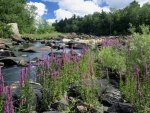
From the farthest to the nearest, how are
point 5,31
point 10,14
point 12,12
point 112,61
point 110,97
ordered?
point 12,12 → point 10,14 → point 5,31 → point 112,61 → point 110,97

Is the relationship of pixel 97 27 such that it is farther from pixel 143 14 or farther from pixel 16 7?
pixel 16 7

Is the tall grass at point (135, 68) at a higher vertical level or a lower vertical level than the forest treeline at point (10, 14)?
lower

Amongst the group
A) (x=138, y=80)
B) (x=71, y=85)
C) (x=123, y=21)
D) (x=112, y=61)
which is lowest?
(x=71, y=85)

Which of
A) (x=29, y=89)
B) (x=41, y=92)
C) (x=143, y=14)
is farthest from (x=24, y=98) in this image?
(x=143, y=14)

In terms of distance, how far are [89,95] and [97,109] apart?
681 mm

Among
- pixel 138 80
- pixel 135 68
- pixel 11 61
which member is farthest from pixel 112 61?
pixel 11 61

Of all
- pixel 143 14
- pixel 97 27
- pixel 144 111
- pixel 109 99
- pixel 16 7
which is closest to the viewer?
pixel 144 111

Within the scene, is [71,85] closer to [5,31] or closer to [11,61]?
[11,61]

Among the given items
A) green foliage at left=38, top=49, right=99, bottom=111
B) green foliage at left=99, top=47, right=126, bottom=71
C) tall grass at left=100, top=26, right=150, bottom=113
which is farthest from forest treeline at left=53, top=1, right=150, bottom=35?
green foliage at left=38, top=49, right=99, bottom=111

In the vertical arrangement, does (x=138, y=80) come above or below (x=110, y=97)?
above

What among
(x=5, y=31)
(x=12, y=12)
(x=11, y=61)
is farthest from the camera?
(x=12, y=12)

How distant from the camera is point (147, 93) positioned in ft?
30.8

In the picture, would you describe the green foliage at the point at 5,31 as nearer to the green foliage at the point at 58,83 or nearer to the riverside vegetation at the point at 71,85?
the riverside vegetation at the point at 71,85

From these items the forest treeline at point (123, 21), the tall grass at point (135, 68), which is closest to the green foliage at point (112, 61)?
the tall grass at point (135, 68)
